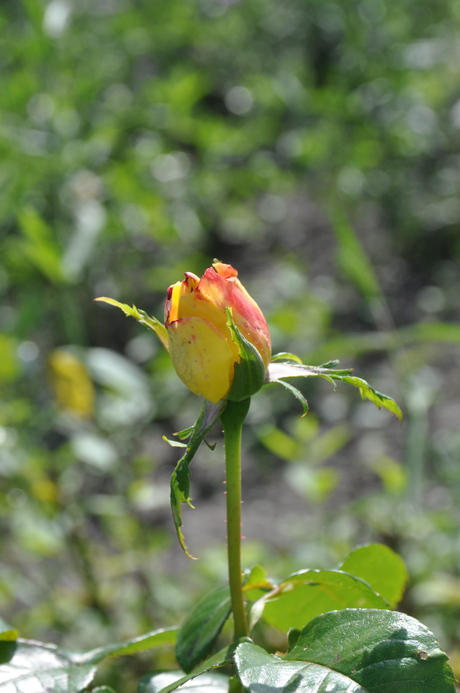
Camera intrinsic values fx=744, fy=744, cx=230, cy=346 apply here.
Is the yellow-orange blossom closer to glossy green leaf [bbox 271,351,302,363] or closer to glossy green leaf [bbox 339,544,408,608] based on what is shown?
glossy green leaf [bbox 271,351,302,363]

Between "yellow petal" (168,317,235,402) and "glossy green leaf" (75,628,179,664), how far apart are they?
172mm

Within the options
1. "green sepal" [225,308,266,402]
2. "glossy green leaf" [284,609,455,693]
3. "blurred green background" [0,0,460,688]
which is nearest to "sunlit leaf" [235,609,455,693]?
"glossy green leaf" [284,609,455,693]

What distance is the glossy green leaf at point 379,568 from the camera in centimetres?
47

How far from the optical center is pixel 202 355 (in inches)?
13.9

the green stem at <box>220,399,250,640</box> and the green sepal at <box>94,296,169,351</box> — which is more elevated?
the green sepal at <box>94,296,169,351</box>

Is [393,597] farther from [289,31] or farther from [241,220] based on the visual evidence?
[289,31]

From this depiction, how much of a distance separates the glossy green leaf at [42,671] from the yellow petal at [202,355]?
0.58 feet

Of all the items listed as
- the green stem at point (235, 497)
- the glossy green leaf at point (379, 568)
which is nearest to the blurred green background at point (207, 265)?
the glossy green leaf at point (379, 568)

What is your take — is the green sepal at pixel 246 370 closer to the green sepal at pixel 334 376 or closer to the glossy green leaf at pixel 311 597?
the green sepal at pixel 334 376

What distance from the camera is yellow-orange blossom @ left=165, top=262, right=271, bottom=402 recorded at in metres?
0.35

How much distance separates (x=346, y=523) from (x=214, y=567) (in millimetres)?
293

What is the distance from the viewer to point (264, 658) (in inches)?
13.0

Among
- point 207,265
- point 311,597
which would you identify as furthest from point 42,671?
point 207,265

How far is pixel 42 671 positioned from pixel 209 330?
215 millimetres
